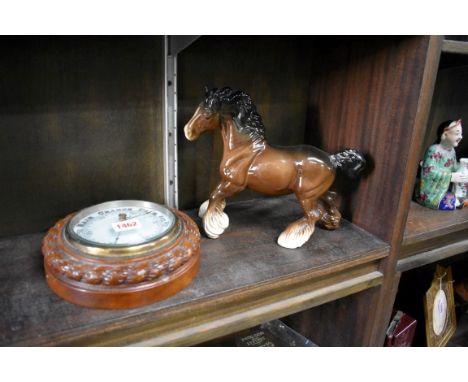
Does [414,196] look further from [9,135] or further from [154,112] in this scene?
[9,135]

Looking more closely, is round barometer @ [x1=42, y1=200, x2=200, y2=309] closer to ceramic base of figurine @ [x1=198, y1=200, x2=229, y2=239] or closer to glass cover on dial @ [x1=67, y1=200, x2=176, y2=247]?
glass cover on dial @ [x1=67, y1=200, x2=176, y2=247]

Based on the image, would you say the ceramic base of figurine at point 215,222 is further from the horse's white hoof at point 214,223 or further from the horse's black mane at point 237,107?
the horse's black mane at point 237,107

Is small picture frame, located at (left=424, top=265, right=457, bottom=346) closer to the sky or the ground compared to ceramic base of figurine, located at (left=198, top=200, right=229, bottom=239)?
closer to the ground

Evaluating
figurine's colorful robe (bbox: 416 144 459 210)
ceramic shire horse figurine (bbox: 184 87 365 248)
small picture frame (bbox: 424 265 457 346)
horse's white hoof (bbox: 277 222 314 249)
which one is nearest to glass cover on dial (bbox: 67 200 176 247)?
ceramic shire horse figurine (bbox: 184 87 365 248)

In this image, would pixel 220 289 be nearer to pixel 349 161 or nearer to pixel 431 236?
pixel 349 161

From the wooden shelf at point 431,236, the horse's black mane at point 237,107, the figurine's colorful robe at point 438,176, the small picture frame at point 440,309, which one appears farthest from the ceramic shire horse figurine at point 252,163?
the small picture frame at point 440,309

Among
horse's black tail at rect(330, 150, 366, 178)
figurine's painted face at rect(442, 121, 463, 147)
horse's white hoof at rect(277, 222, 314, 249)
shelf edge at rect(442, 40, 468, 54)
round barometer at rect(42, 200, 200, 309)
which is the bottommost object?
horse's white hoof at rect(277, 222, 314, 249)

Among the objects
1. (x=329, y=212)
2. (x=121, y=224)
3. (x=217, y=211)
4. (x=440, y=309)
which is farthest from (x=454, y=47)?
(x=440, y=309)

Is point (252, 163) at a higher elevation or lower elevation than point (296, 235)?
higher

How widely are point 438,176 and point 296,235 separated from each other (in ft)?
1.42

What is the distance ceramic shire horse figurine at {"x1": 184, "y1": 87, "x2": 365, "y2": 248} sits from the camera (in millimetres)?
713

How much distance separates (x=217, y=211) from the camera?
764mm

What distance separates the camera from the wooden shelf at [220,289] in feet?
1.77
